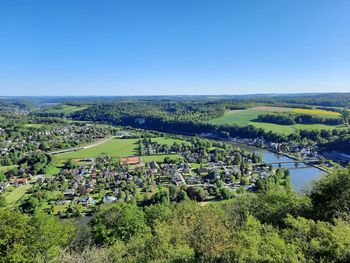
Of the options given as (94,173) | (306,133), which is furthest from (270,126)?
(94,173)

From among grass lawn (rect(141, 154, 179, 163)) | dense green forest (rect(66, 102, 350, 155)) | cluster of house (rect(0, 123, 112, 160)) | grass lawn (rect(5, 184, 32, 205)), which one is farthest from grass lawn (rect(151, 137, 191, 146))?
grass lawn (rect(5, 184, 32, 205))

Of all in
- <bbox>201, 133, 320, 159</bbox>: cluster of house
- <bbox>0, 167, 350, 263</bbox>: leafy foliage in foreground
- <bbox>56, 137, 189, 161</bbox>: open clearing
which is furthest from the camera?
<bbox>201, 133, 320, 159</bbox>: cluster of house

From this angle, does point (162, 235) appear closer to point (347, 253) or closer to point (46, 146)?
point (347, 253)

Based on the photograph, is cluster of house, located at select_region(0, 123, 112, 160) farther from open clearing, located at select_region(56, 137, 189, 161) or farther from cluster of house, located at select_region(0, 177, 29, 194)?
cluster of house, located at select_region(0, 177, 29, 194)

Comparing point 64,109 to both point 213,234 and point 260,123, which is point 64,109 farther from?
point 213,234

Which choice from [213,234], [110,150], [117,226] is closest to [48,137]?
[110,150]

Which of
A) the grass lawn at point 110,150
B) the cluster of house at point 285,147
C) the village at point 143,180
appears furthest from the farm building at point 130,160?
the cluster of house at point 285,147
